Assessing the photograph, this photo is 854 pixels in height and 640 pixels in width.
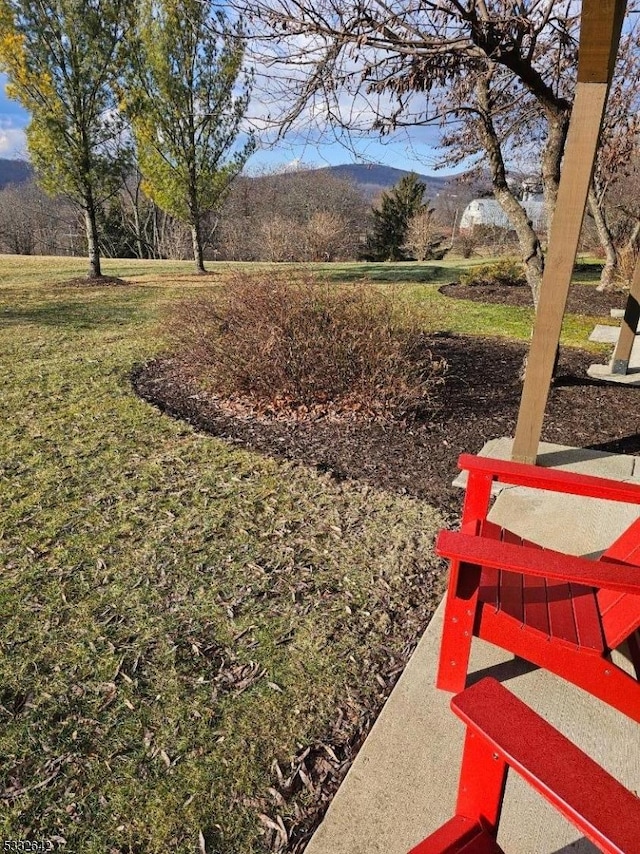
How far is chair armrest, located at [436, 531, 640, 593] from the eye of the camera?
5.64 feet

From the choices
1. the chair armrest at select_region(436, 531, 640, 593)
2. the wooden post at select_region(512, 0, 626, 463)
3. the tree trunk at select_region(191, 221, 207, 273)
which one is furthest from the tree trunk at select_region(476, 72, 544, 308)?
the tree trunk at select_region(191, 221, 207, 273)

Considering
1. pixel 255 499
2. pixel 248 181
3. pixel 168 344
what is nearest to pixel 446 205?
pixel 248 181

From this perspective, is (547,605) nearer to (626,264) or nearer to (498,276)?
(626,264)

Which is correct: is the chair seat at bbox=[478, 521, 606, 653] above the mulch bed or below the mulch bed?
above

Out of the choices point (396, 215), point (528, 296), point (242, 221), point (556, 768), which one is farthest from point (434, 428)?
point (242, 221)

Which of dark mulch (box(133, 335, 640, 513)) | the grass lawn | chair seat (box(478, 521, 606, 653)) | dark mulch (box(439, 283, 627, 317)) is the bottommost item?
the grass lawn

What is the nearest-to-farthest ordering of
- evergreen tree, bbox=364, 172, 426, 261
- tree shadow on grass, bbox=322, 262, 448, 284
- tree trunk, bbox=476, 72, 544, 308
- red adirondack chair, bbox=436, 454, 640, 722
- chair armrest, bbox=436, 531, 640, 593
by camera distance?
chair armrest, bbox=436, 531, 640, 593 → red adirondack chair, bbox=436, 454, 640, 722 → tree trunk, bbox=476, 72, 544, 308 → tree shadow on grass, bbox=322, 262, 448, 284 → evergreen tree, bbox=364, 172, 426, 261

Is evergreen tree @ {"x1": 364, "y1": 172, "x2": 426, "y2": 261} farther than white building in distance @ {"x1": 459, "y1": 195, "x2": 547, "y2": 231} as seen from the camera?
Yes

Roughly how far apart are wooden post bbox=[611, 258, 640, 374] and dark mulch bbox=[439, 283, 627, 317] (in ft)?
15.6

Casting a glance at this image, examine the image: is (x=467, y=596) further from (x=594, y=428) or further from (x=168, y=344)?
(x=168, y=344)

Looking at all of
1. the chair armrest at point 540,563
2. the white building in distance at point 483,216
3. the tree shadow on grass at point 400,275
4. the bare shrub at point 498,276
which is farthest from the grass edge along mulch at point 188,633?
the white building in distance at point 483,216

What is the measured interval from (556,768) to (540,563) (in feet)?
2.72

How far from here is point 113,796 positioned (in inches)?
77.0

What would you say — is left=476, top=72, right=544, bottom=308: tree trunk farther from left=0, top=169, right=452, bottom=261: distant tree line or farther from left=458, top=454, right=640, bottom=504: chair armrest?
left=0, top=169, right=452, bottom=261: distant tree line
